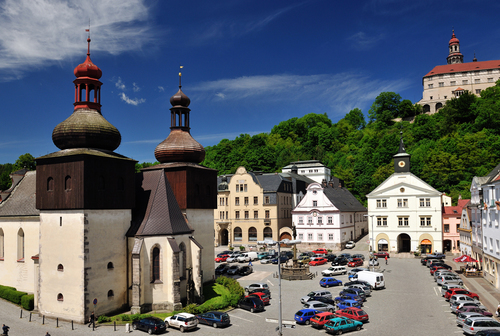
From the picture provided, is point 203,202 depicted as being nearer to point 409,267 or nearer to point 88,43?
point 88,43

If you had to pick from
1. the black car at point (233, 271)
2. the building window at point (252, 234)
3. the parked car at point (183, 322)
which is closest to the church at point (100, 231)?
the parked car at point (183, 322)

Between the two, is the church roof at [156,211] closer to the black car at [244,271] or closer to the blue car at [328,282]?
the black car at [244,271]

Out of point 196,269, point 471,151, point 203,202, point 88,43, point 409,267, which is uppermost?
point 88,43

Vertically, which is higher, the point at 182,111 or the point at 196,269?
the point at 182,111

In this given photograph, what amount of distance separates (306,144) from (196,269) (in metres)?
96.8

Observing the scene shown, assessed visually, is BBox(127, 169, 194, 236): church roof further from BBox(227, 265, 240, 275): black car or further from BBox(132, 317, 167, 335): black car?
BBox(227, 265, 240, 275): black car

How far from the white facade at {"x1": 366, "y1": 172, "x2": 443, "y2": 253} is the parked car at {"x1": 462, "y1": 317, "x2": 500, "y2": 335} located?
39.9 m

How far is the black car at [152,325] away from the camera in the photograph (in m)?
28.2

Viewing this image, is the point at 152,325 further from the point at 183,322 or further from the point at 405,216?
the point at 405,216

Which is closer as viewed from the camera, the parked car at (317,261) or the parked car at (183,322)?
the parked car at (183,322)

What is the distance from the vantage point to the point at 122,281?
3431cm

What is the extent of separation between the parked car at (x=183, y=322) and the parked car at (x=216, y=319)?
1.06 m

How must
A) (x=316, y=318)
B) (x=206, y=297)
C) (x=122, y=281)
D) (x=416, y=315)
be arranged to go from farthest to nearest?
(x=206, y=297), (x=122, y=281), (x=416, y=315), (x=316, y=318)

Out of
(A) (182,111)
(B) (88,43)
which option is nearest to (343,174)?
(A) (182,111)
